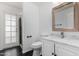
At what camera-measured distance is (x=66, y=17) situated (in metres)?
1.75

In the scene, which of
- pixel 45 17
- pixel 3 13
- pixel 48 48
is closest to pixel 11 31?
pixel 3 13

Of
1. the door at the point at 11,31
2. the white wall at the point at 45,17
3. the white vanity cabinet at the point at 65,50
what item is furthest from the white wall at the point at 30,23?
the white vanity cabinet at the point at 65,50

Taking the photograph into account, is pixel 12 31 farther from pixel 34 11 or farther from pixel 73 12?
pixel 73 12

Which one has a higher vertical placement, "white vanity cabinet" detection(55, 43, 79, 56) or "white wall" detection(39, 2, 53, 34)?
"white wall" detection(39, 2, 53, 34)

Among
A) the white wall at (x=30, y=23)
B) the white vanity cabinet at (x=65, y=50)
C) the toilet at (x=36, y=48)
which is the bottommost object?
the toilet at (x=36, y=48)

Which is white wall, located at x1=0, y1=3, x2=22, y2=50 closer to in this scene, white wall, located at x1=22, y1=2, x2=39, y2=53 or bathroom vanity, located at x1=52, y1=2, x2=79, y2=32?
white wall, located at x1=22, y1=2, x2=39, y2=53

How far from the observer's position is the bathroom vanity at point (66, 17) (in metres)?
1.51

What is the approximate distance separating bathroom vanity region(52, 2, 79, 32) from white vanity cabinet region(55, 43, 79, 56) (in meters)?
0.47

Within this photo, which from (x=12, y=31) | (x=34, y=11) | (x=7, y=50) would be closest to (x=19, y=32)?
(x=12, y=31)

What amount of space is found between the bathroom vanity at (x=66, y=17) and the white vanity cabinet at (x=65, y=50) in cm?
47

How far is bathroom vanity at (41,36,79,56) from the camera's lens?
42.9 inches

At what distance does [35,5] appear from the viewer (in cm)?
282

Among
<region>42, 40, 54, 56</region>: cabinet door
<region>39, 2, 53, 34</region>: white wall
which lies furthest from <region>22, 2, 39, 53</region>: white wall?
<region>42, 40, 54, 56</region>: cabinet door

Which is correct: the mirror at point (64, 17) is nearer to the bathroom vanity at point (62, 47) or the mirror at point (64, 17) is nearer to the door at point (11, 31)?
the bathroom vanity at point (62, 47)
